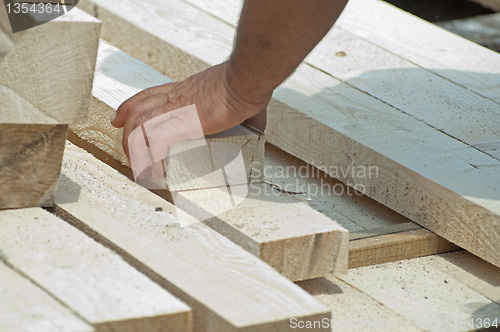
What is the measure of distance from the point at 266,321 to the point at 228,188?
67 cm

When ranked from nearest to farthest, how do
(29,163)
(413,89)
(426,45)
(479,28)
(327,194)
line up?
(29,163), (327,194), (413,89), (426,45), (479,28)

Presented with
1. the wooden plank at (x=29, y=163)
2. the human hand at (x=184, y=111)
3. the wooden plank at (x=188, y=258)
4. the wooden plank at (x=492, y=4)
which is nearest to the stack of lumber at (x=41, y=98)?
the wooden plank at (x=29, y=163)

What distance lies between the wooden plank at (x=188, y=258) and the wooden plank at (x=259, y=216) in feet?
0.27

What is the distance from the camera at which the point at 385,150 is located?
232 centimetres

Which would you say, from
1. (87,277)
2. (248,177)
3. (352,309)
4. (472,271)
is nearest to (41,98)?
(87,277)

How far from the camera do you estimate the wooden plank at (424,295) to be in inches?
73.5

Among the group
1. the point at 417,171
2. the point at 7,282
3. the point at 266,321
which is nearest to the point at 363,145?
the point at 417,171

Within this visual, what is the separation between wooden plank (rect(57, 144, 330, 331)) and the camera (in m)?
1.45

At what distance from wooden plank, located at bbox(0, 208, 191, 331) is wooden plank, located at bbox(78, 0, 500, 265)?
101 cm

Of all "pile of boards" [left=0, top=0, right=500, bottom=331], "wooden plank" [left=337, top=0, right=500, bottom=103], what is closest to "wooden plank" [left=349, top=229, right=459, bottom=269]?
"pile of boards" [left=0, top=0, right=500, bottom=331]

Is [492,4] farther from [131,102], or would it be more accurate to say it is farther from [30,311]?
[30,311]

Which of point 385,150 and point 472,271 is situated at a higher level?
point 385,150

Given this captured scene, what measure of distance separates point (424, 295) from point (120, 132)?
0.98 m

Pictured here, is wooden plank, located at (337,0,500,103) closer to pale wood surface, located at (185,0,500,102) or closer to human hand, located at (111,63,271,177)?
pale wood surface, located at (185,0,500,102)
